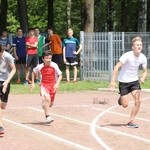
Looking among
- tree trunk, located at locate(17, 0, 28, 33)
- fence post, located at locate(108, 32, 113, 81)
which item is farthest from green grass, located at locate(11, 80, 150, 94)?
tree trunk, located at locate(17, 0, 28, 33)

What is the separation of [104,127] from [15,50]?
11.5m

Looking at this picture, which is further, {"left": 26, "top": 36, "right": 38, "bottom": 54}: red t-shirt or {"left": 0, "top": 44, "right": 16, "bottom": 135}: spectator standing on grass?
{"left": 26, "top": 36, "right": 38, "bottom": 54}: red t-shirt

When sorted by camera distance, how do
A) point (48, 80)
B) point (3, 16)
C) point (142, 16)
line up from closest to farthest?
1. point (48, 80)
2. point (142, 16)
3. point (3, 16)

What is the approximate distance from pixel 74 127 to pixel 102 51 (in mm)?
12409

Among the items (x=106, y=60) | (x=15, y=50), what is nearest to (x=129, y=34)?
(x=106, y=60)

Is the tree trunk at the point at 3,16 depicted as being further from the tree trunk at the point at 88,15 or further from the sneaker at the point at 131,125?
the sneaker at the point at 131,125

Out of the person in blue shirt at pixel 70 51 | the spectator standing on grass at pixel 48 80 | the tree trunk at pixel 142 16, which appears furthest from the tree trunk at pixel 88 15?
the spectator standing on grass at pixel 48 80

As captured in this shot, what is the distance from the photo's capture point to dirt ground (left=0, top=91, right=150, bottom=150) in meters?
9.84

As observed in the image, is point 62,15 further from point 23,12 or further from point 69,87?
point 69,87

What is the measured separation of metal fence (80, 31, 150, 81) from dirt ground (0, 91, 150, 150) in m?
6.46

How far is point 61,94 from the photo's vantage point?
757 inches

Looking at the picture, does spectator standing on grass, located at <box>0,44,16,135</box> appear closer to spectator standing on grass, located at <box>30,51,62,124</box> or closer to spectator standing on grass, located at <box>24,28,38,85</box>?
spectator standing on grass, located at <box>30,51,62,124</box>

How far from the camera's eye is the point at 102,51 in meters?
24.1

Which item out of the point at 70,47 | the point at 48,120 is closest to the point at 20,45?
the point at 70,47
